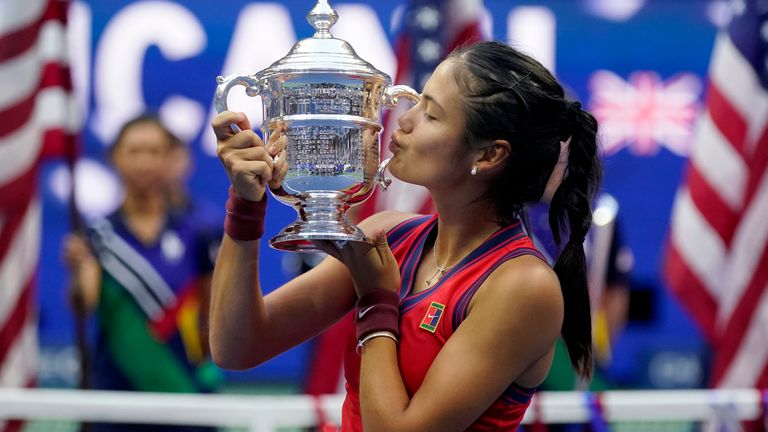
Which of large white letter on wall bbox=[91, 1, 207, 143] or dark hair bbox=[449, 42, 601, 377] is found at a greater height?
dark hair bbox=[449, 42, 601, 377]

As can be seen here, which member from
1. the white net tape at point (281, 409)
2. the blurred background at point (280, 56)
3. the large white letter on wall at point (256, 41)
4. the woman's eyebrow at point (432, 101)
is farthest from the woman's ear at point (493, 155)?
the large white letter on wall at point (256, 41)

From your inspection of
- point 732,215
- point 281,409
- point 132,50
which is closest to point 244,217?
point 281,409

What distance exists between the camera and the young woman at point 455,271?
6.90 ft

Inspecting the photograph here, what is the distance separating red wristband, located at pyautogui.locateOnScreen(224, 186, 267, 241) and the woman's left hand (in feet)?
0.36

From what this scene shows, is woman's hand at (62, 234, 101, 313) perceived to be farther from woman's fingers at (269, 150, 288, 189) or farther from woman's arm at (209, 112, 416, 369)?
woman's fingers at (269, 150, 288, 189)

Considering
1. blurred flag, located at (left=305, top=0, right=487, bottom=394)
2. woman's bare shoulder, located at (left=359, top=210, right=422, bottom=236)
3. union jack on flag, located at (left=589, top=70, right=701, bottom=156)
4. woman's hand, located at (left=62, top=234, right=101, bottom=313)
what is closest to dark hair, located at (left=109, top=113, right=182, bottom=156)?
woman's hand, located at (left=62, top=234, right=101, bottom=313)

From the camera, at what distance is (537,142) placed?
226 cm

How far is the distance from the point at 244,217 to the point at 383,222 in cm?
38

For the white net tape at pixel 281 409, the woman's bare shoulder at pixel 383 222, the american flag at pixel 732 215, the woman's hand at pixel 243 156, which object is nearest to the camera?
the woman's hand at pixel 243 156

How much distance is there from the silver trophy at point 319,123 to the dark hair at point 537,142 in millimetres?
191

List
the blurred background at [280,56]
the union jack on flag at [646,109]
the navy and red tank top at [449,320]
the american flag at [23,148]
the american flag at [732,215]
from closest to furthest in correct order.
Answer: the navy and red tank top at [449,320]
the american flag at [23,148]
the american flag at [732,215]
the blurred background at [280,56]
the union jack on flag at [646,109]

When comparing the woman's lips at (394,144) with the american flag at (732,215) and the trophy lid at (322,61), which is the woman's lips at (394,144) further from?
the american flag at (732,215)

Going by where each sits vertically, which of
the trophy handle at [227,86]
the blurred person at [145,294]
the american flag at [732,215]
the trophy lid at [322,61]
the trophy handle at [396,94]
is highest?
the trophy lid at [322,61]

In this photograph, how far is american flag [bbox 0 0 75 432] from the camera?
16.1 ft
